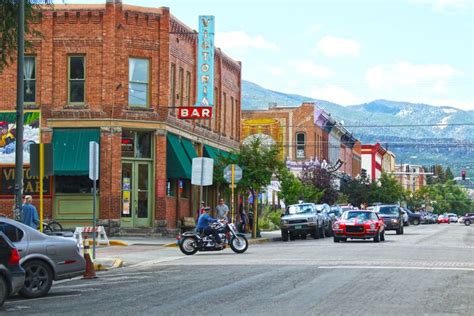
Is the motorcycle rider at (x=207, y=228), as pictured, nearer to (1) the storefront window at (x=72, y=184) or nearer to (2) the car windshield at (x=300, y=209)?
(1) the storefront window at (x=72, y=184)

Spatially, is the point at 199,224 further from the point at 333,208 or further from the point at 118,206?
the point at 333,208

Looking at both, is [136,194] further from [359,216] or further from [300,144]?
[300,144]

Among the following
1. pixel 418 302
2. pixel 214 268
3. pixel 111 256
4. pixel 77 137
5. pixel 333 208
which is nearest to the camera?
pixel 418 302

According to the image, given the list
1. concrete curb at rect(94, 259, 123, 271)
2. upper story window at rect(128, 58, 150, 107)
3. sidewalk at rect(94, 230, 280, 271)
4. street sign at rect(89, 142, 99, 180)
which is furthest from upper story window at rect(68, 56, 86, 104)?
concrete curb at rect(94, 259, 123, 271)

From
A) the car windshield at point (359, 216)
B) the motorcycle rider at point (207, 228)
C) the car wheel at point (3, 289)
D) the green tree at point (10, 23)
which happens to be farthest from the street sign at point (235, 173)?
the car wheel at point (3, 289)

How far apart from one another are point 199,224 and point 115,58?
12237 mm

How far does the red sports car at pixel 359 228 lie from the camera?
39.5 meters

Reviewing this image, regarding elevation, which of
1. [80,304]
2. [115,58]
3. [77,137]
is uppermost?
[115,58]

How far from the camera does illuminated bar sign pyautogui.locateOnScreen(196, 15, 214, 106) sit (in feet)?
142

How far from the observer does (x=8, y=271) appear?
15328mm

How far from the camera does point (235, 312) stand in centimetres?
1408

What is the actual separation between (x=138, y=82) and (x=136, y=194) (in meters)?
A: 4.84

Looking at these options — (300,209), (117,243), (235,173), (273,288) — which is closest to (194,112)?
(235,173)

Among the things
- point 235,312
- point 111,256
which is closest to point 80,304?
point 235,312
